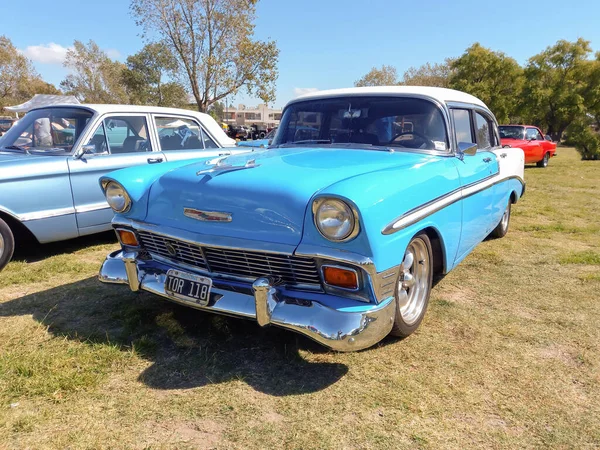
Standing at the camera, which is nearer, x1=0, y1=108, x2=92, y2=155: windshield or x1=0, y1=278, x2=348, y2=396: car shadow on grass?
x1=0, y1=278, x2=348, y2=396: car shadow on grass

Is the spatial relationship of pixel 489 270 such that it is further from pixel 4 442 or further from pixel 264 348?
pixel 4 442

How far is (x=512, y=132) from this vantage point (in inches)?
571

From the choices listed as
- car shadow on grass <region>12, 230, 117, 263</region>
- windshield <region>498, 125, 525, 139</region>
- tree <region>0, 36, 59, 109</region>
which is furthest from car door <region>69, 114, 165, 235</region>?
tree <region>0, 36, 59, 109</region>

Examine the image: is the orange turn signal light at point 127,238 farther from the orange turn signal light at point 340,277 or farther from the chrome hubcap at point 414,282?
the chrome hubcap at point 414,282

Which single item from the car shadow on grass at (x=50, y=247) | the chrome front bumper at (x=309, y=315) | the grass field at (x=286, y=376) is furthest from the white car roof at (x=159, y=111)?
the chrome front bumper at (x=309, y=315)

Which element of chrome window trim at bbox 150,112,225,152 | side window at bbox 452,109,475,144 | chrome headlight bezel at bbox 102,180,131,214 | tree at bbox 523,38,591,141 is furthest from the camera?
tree at bbox 523,38,591,141

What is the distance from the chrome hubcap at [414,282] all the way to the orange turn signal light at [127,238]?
176cm

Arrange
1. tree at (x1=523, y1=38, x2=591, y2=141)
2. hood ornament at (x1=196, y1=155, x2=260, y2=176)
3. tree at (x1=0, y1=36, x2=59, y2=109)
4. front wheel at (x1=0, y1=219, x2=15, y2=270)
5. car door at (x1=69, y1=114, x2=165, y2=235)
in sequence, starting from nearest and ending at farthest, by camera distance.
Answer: hood ornament at (x1=196, y1=155, x2=260, y2=176), front wheel at (x1=0, y1=219, x2=15, y2=270), car door at (x1=69, y1=114, x2=165, y2=235), tree at (x1=523, y1=38, x2=591, y2=141), tree at (x1=0, y1=36, x2=59, y2=109)

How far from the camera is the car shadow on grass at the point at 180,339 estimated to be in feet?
7.68

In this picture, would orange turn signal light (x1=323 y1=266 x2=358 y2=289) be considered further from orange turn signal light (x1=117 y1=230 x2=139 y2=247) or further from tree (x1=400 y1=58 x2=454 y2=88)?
tree (x1=400 y1=58 x2=454 y2=88)

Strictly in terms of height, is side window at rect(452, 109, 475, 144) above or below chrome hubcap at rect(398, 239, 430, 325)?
above

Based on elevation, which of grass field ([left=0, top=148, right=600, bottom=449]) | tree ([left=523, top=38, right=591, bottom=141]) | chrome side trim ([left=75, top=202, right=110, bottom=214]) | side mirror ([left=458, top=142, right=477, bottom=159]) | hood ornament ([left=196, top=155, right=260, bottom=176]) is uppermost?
tree ([left=523, top=38, right=591, bottom=141])

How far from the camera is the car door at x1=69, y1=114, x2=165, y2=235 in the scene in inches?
172

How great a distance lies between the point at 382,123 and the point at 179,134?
298 cm
